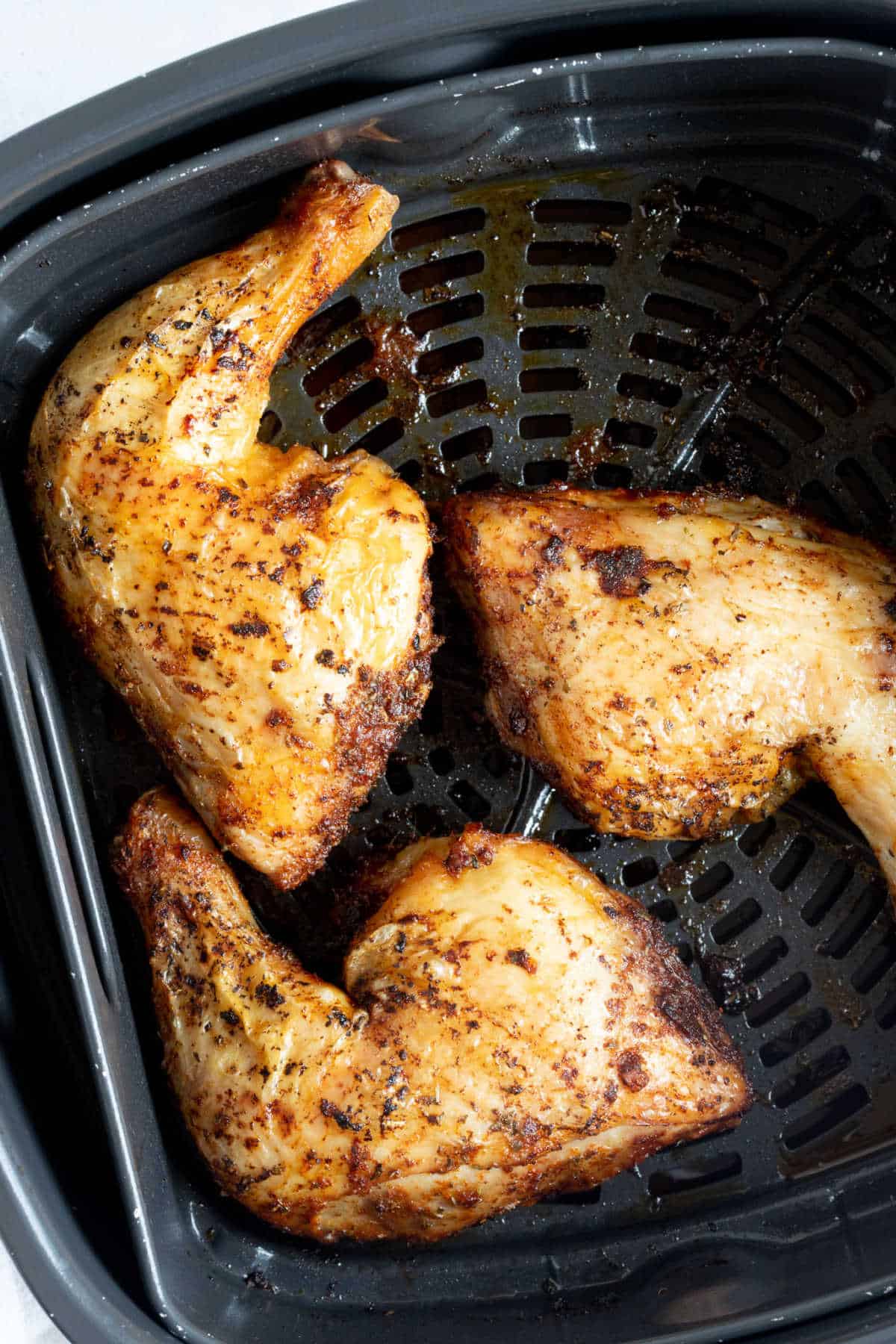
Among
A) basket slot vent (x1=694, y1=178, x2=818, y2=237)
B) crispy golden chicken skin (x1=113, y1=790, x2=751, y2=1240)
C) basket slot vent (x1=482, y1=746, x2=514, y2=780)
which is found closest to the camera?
crispy golden chicken skin (x1=113, y1=790, x2=751, y2=1240)

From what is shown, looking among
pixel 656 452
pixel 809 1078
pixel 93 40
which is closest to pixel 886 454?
pixel 656 452

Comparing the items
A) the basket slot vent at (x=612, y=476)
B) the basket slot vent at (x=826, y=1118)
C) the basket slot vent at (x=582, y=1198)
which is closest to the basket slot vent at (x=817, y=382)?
the basket slot vent at (x=612, y=476)

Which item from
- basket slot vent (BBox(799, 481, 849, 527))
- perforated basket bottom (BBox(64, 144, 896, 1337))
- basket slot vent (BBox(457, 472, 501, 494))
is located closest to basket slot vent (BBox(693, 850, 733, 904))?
perforated basket bottom (BBox(64, 144, 896, 1337))

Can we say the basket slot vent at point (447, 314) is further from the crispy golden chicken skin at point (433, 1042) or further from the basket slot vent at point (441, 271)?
the crispy golden chicken skin at point (433, 1042)

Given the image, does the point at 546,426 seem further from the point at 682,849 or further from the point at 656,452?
the point at 682,849

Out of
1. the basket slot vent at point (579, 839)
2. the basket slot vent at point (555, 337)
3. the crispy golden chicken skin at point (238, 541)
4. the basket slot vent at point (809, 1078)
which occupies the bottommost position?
the basket slot vent at point (809, 1078)

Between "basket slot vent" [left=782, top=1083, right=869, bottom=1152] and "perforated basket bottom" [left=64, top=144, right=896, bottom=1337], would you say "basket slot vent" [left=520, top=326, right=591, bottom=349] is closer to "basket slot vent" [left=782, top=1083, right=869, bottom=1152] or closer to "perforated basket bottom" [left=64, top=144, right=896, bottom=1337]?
"perforated basket bottom" [left=64, top=144, right=896, bottom=1337]

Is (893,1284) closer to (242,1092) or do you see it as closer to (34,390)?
(242,1092)
